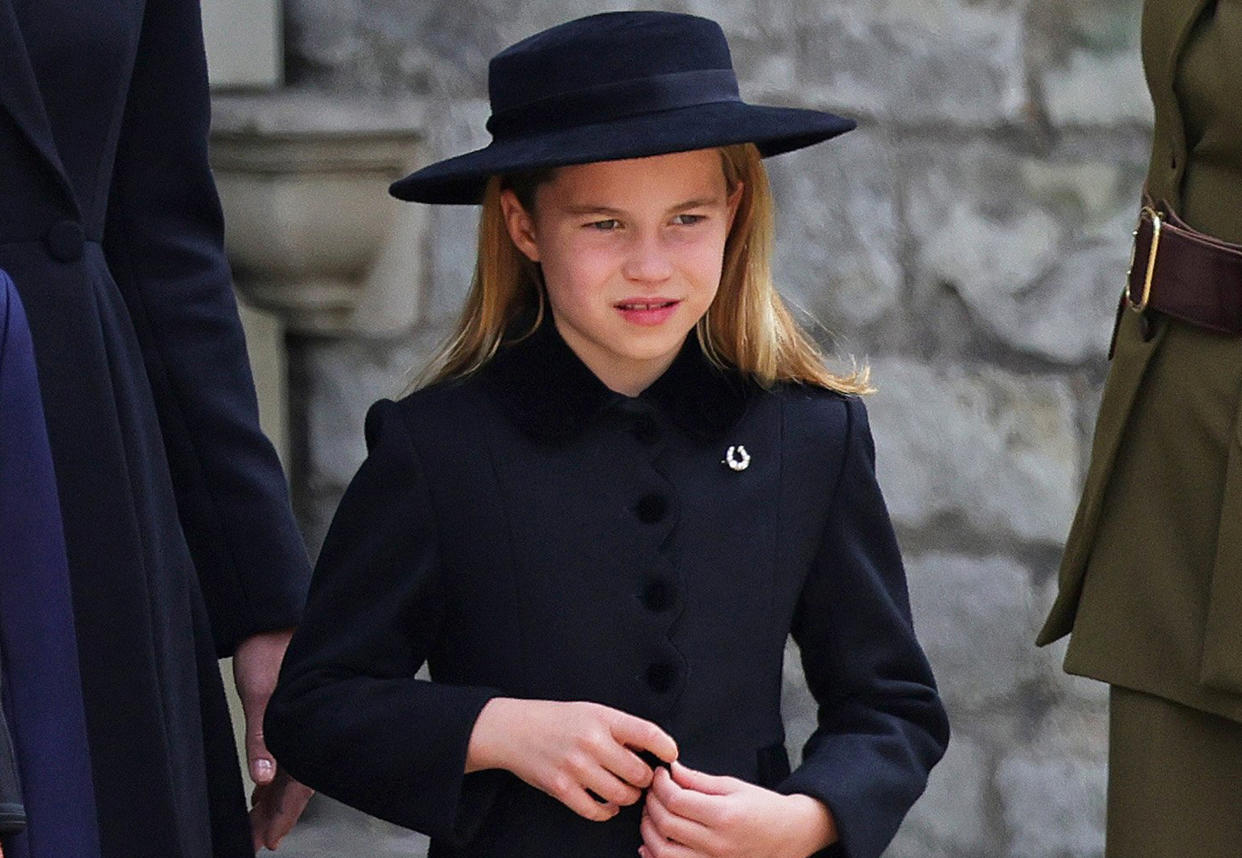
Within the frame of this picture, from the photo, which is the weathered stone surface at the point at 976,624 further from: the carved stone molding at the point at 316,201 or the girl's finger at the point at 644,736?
the girl's finger at the point at 644,736

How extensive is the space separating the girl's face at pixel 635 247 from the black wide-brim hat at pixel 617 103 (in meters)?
0.06

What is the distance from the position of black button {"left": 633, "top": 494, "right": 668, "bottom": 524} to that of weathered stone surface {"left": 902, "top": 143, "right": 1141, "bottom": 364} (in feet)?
5.70

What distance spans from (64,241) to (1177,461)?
1.19 meters

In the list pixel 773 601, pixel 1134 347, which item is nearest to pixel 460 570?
pixel 773 601

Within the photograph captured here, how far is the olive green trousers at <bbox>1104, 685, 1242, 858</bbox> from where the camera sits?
8.58 ft

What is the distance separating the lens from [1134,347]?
2645 mm

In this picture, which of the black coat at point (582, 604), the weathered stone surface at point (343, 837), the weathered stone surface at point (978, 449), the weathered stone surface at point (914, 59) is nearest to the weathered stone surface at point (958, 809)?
the weathered stone surface at point (978, 449)

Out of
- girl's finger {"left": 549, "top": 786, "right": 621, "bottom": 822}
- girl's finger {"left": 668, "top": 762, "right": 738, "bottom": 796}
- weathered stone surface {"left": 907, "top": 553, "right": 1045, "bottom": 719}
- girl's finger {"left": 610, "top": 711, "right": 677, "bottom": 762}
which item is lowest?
weathered stone surface {"left": 907, "top": 553, "right": 1045, "bottom": 719}

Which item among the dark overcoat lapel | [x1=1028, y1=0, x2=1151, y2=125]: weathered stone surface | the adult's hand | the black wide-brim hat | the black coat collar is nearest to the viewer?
the dark overcoat lapel

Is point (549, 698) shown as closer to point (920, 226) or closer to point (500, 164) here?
point (500, 164)

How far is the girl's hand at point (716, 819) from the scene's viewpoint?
2.23 m

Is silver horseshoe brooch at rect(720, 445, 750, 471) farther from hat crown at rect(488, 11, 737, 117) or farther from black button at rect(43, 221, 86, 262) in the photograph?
black button at rect(43, 221, 86, 262)

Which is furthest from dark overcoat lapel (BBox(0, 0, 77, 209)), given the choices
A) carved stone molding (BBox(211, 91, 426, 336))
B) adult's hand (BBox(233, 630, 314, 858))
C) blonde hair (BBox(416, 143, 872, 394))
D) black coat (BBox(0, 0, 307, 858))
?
carved stone molding (BBox(211, 91, 426, 336))

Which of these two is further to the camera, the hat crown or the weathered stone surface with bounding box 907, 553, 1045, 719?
the weathered stone surface with bounding box 907, 553, 1045, 719
